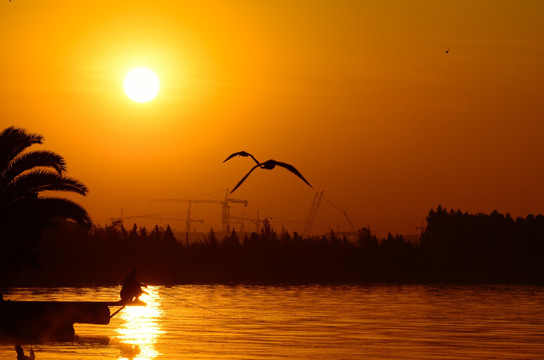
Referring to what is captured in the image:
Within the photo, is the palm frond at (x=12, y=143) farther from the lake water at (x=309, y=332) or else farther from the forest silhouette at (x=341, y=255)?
the forest silhouette at (x=341, y=255)

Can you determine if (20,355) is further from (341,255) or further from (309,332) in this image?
(341,255)

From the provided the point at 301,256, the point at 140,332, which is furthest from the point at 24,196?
the point at 301,256

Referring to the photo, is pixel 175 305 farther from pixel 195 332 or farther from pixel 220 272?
pixel 220 272

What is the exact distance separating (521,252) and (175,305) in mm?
103095

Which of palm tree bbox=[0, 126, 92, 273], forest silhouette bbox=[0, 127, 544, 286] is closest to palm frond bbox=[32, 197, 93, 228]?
Answer: palm tree bbox=[0, 126, 92, 273]

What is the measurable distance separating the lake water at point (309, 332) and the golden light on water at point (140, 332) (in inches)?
1.9

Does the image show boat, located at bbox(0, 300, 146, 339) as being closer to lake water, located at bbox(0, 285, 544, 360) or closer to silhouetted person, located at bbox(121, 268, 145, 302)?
silhouetted person, located at bbox(121, 268, 145, 302)

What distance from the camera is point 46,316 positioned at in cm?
4459

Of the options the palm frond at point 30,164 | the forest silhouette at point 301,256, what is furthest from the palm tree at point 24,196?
the forest silhouette at point 301,256

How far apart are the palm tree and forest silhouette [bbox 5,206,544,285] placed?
110642 millimetres

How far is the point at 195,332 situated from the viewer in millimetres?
60406

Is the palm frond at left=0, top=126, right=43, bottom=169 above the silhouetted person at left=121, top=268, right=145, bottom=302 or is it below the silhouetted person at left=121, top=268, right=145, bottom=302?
above

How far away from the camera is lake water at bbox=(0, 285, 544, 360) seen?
4856 cm

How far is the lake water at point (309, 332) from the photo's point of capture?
4856 cm
